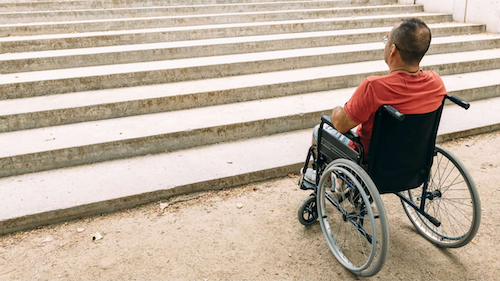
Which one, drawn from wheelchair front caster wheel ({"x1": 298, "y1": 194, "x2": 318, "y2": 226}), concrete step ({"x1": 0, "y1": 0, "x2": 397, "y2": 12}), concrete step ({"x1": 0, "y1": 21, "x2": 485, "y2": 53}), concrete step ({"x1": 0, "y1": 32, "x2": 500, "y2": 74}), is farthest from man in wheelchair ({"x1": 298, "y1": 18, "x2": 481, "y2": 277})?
concrete step ({"x1": 0, "y1": 0, "x2": 397, "y2": 12})

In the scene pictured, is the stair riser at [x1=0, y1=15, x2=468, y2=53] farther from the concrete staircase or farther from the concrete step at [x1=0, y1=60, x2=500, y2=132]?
the concrete step at [x1=0, y1=60, x2=500, y2=132]

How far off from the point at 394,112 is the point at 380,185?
0.50m

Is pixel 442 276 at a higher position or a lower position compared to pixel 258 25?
lower

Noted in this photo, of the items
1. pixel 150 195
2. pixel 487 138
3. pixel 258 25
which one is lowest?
pixel 487 138

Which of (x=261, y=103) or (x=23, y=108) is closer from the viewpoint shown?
(x=23, y=108)

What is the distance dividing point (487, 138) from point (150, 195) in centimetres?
359

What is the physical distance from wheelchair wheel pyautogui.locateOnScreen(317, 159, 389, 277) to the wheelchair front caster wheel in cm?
14

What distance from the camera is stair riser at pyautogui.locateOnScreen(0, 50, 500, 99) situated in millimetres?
4234

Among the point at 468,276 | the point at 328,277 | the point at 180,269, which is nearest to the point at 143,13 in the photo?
the point at 180,269

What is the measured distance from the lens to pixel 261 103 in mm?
4469

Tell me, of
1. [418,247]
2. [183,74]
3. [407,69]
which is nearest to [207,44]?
[183,74]

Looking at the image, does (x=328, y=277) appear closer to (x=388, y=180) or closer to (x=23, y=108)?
(x=388, y=180)

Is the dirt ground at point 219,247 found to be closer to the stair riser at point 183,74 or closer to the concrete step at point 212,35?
the stair riser at point 183,74

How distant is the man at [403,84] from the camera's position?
1.93 metres
